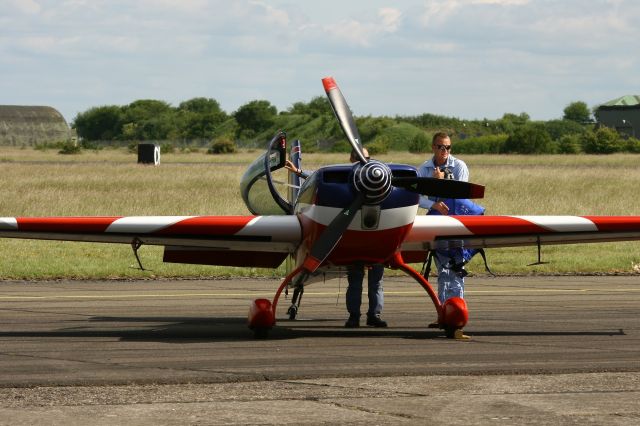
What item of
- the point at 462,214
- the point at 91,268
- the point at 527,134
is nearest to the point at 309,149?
the point at 527,134

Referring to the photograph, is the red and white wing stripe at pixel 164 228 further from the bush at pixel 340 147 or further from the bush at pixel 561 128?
the bush at pixel 561 128

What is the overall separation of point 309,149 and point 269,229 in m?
88.9

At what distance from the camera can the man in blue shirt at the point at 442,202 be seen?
12.6m

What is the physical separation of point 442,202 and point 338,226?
192 centimetres

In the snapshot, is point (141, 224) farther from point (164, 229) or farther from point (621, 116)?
point (621, 116)

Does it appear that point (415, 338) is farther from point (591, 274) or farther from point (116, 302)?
point (591, 274)

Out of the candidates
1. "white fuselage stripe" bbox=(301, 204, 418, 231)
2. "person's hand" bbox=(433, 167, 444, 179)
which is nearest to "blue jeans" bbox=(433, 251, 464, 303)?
"person's hand" bbox=(433, 167, 444, 179)

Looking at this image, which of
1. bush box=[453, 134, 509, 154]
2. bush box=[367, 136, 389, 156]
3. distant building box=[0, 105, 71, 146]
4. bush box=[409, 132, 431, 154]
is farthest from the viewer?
distant building box=[0, 105, 71, 146]

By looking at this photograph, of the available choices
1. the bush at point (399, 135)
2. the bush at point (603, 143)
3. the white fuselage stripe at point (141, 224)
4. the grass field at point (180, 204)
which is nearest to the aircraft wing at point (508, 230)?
the white fuselage stripe at point (141, 224)

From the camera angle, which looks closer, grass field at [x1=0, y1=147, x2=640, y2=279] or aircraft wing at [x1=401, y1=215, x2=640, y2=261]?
aircraft wing at [x1=401, y1=215, x2=640, y2=261]

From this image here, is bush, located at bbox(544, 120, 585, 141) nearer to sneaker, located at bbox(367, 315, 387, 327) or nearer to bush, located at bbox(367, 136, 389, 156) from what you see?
bush, located at bbox(367, 136, 389, 156)

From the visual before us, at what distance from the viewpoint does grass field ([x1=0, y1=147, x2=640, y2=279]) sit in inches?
791

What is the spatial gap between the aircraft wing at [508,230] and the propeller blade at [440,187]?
525mm

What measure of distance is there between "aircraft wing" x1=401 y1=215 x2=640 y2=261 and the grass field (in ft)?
23.6
